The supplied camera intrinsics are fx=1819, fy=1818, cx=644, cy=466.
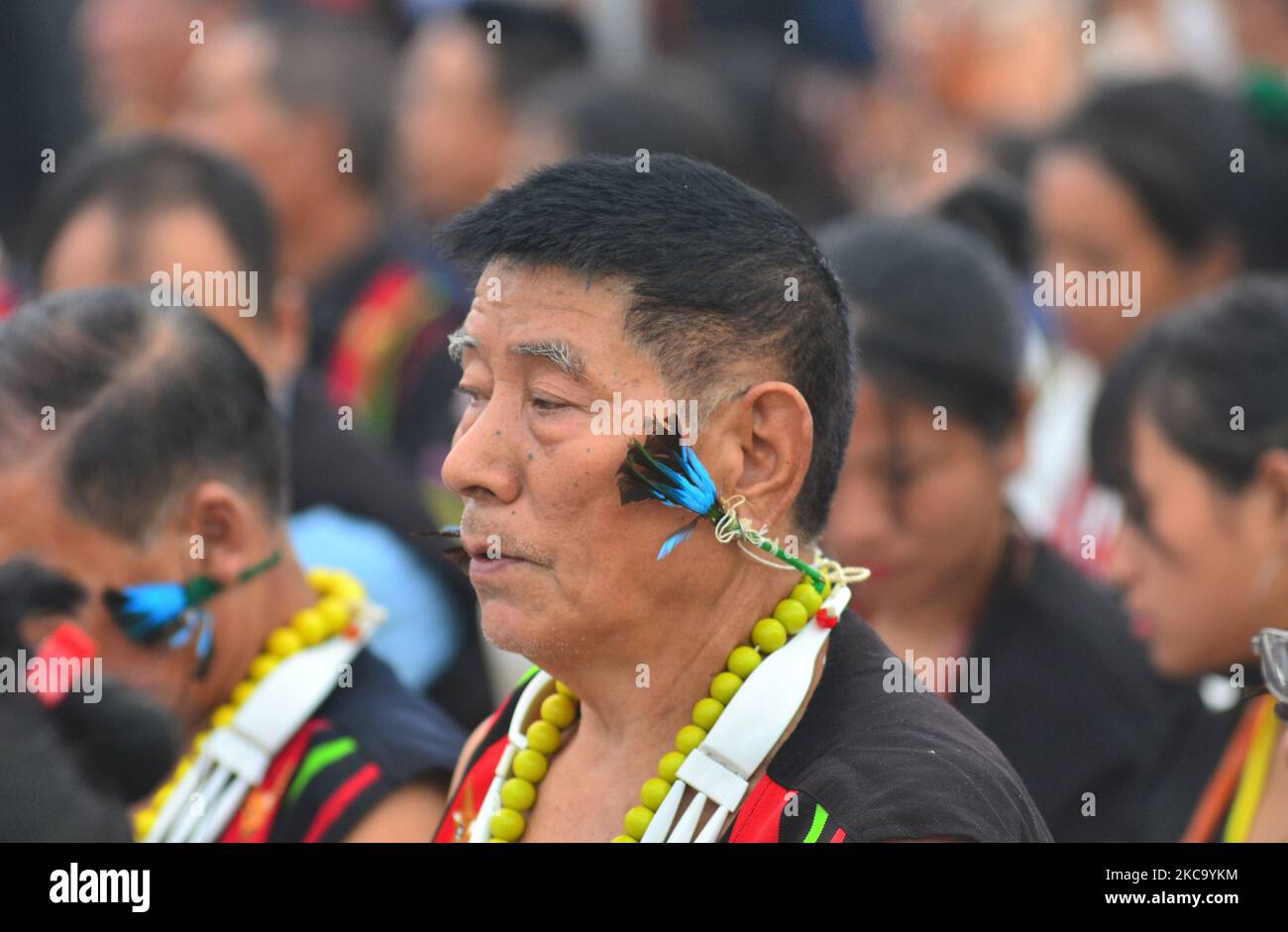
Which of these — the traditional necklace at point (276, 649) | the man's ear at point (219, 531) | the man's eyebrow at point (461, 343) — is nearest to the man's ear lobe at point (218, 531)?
the man's ear at point (219, 531)

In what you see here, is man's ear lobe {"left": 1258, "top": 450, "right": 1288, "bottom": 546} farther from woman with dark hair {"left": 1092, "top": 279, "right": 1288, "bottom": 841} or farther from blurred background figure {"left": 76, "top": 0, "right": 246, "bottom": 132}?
blurred background figure {"left": 76, "top": 0, "right": 246, "bottom": 132}

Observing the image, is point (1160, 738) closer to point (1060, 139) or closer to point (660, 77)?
point (1060, 139)

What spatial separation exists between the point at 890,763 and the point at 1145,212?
3838 mm

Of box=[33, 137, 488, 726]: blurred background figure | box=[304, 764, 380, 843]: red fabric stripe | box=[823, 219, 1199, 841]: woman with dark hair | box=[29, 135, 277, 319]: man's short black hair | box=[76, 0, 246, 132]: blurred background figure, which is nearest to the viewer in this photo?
box=[304, 764, 380, 843]: red fabric stripe

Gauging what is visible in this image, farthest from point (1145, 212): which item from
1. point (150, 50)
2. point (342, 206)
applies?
point (150, 50)

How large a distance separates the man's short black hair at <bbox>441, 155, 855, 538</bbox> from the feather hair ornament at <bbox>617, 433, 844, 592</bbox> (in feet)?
0.29

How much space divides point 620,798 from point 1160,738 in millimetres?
1817

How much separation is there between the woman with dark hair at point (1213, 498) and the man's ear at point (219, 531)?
1.77m

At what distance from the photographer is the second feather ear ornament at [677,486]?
2457mm

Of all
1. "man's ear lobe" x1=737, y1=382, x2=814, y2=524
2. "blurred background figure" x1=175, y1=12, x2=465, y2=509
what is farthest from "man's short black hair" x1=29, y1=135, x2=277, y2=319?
"man's ear lobe" x1=737, y1=382, x2=814, y2=524

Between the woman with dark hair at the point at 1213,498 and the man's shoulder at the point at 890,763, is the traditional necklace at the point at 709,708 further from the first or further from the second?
the woman with dark hair at the point at 1213,498

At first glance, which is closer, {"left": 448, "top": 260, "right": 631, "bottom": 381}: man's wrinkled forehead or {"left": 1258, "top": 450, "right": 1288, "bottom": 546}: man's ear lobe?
{"left": 448, "top": 260, "right": 631, "bottom": 381}: man's wrinkled forehead

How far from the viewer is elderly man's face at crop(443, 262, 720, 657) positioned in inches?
98.3
